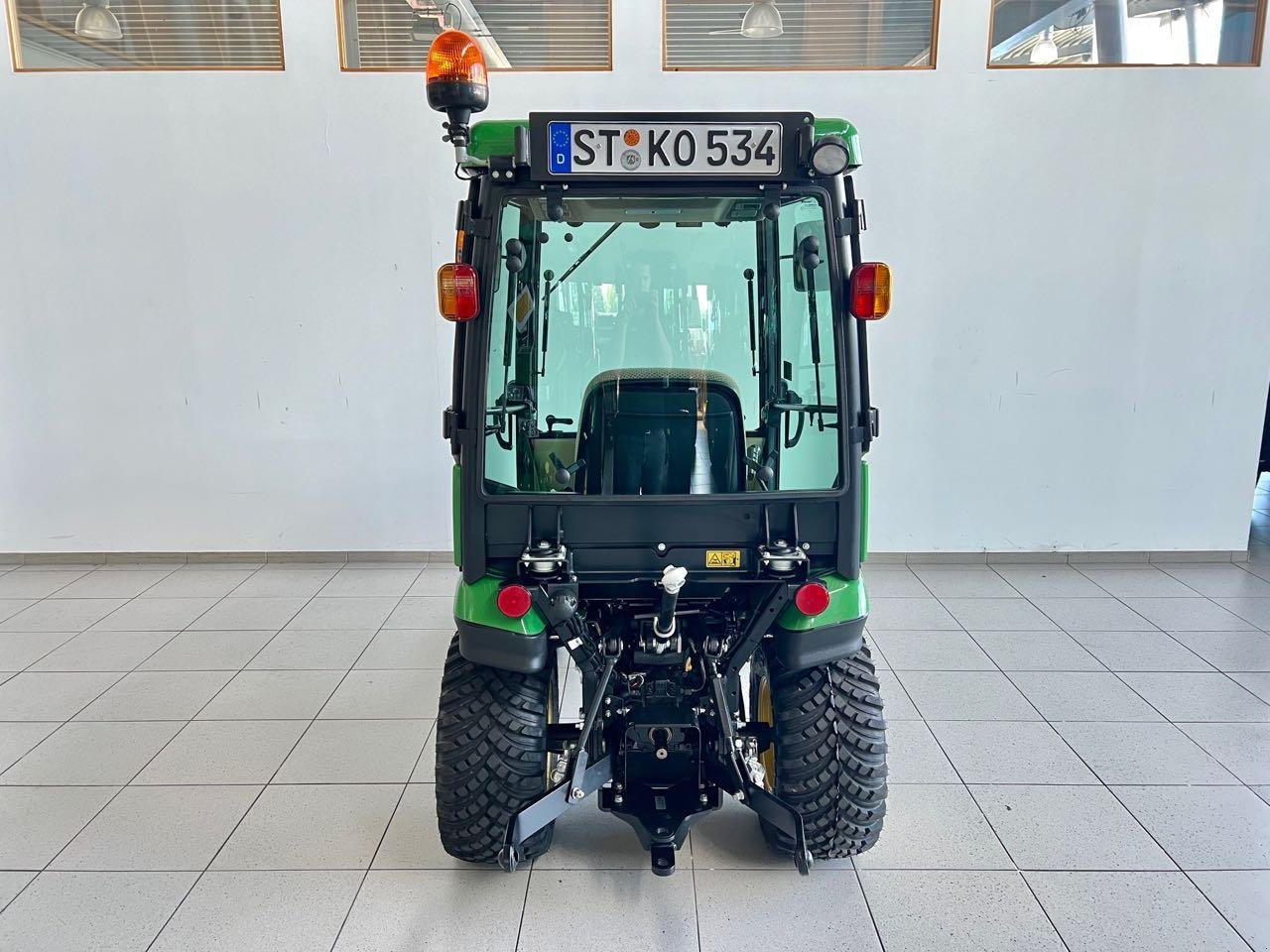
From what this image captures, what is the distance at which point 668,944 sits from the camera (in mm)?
2049

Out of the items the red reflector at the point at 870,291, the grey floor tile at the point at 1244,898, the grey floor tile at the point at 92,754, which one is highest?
the red reflector at the point at 870,291

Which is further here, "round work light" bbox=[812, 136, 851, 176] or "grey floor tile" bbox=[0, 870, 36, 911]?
"grey floor tile" bbox=[0, 870, 36, 911]

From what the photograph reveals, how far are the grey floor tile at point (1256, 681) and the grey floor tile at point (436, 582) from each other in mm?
3451

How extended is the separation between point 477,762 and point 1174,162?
4.51 meters

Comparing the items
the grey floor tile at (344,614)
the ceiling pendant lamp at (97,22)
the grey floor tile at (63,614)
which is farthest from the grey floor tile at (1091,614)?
the ceiling pendant lamp at (97,22)

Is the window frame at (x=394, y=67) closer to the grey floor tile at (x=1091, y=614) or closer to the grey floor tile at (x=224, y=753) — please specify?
the grey floor tile at (x=224, y=753)

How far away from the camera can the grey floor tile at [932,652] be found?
3607mm

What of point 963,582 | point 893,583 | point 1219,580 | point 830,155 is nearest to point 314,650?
point 893,583

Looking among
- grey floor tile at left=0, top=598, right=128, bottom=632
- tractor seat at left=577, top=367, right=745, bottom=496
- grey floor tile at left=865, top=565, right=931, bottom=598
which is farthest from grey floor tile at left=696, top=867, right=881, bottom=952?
grey floor tile at left=0, top=598, right=128, bottom=632

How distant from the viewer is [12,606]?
434cm

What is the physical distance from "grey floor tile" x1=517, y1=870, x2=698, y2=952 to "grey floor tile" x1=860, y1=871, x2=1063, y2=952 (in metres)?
0.49

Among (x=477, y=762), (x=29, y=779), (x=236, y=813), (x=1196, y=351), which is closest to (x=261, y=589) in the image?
(x=29, y=779)

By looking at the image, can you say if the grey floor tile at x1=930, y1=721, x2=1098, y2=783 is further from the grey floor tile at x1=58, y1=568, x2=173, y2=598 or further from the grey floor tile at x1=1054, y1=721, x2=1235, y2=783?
the grey floor tile at x1=58, y1=568, x2=173, y2=598

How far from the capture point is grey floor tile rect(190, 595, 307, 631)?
4078 mm
